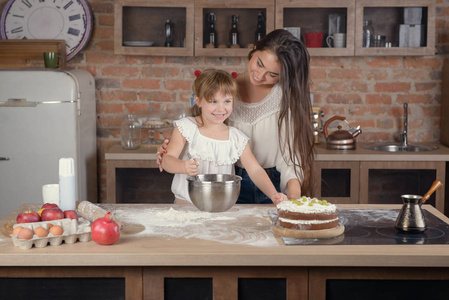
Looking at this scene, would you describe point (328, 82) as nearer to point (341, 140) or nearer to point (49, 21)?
point (341, 140)

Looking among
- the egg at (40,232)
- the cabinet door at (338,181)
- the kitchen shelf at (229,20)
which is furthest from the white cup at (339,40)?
the egg at (40,232)

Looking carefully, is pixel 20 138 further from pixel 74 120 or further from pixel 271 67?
pixel 271 67

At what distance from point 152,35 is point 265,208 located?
2351 mm

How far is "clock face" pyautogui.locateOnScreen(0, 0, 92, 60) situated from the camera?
4469 mm

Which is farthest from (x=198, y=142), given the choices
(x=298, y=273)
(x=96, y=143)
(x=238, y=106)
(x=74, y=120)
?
(x=96, y=143)

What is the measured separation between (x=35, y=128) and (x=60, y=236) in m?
2.22

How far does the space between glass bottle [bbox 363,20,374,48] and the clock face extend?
6.72 feet

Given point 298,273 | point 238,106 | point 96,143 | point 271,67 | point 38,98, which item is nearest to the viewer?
point 298,273

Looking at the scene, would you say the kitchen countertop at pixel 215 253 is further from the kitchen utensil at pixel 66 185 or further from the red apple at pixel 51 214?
the kitchen utensil at pixel 66 185

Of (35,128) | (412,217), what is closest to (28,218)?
(412,217)

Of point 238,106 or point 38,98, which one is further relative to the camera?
point 38,98

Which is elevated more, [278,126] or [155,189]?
[278,126]

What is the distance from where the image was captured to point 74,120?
3988 millimetres

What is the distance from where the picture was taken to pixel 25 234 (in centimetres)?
187
